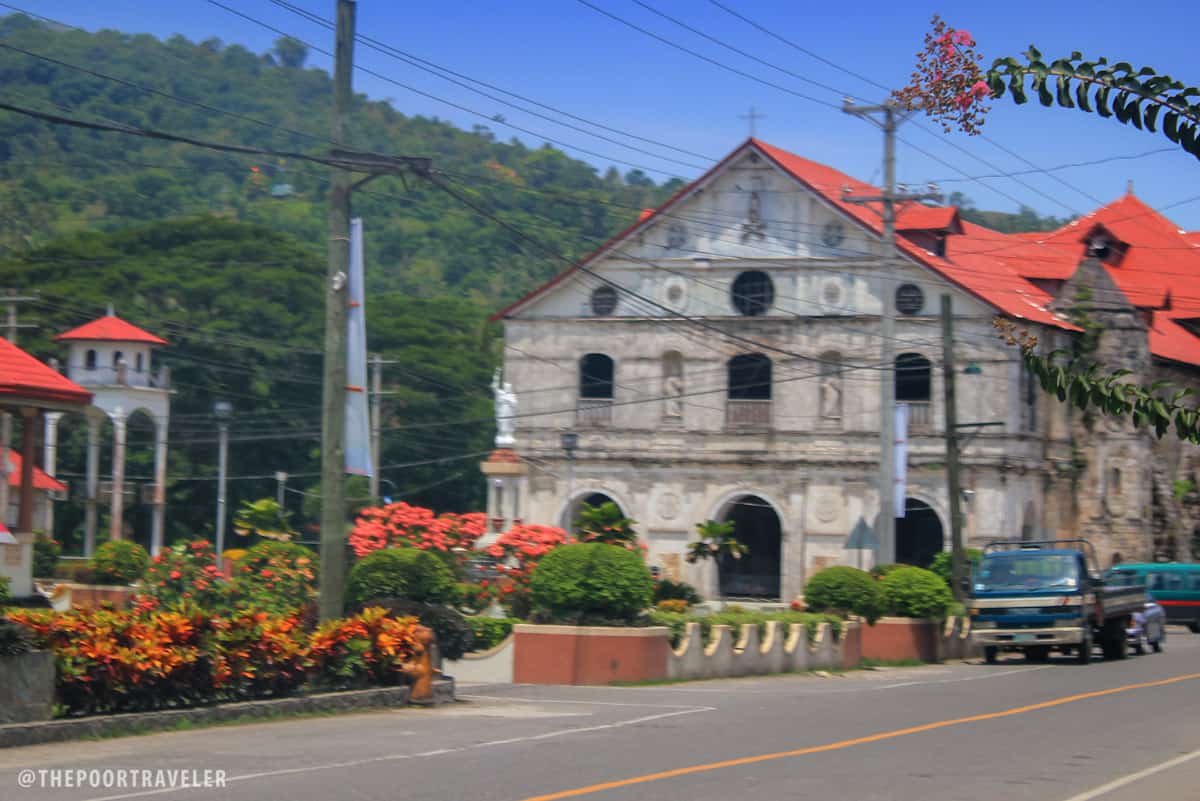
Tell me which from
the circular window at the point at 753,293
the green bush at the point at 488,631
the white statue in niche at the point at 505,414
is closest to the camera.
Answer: the green bush at the point at 488,631

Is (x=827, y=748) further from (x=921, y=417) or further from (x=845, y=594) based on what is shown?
(x=921, y=417)

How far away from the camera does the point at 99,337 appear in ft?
186

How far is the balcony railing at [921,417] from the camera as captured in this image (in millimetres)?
51312

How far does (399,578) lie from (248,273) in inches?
1863

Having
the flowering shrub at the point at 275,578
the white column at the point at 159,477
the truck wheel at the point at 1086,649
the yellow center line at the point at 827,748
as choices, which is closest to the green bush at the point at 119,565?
the flowering shrub at the point at 275,578

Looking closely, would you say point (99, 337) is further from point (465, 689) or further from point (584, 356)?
point (465, 689)

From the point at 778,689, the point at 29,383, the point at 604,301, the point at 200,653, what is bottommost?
the point at 778,689

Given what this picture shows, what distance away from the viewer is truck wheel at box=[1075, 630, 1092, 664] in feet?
97.9

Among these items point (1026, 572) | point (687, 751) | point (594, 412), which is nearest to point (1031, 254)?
point (594, 412)

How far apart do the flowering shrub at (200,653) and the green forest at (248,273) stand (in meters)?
18.7

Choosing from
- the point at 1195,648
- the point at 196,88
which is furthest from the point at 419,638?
the point at 196,88

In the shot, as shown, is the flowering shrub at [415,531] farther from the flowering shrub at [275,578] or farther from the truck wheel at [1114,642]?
the truck wheel at [1114,642]

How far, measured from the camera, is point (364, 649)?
18547mm

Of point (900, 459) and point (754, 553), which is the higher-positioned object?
point (900, 459)
